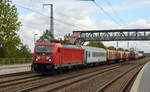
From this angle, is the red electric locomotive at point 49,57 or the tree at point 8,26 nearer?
the red electric locomotive at point 49,57

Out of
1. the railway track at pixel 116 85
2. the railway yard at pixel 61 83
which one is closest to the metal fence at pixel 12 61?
the railway yard at pixel 61 83

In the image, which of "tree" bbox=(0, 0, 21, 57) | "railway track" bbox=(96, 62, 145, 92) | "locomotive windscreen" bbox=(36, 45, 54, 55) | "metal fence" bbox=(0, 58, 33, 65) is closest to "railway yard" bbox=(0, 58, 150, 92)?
"railway track" bbox=(96, 62, 145, 92)

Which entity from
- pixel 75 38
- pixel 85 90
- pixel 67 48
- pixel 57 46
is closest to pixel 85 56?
pixel 67 48

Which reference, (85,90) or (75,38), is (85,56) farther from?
(75,38)

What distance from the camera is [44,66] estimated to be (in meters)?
22.6

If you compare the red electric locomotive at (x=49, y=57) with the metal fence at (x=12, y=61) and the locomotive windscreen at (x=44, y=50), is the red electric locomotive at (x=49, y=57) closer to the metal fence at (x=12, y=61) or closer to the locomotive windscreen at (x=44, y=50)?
the locomotive windscreen at (x=44, y=50)

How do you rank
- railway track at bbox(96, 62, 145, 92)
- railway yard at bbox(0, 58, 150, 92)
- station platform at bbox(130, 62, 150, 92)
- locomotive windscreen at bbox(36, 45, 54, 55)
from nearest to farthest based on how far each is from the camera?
railway yard at bbox(0, 58, 150, 92) < station platform at bbox(130, 62, 150, 92) < railway track at bbox(96, 62, 145, 92) < locomotive windscreen at bbox(36, 45, 54, 55)

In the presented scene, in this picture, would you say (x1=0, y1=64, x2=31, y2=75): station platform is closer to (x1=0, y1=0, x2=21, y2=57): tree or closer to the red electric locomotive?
the red electric locomotive

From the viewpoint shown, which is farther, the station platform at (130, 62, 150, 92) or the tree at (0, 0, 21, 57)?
the tree at (0, 0, 21, 57)

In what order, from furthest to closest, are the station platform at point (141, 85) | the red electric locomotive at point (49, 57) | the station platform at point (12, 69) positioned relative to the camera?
the station platform at point (12, 69), the red electric locomotive at point (49, 57), the station platform at point (141, 85)

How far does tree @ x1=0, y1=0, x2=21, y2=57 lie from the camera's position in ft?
156

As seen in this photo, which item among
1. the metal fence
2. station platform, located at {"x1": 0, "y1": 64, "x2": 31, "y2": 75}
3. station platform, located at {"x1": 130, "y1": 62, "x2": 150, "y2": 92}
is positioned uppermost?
the metal fence

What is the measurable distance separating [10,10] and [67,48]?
27217 millimetres

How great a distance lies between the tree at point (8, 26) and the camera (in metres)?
47.6
